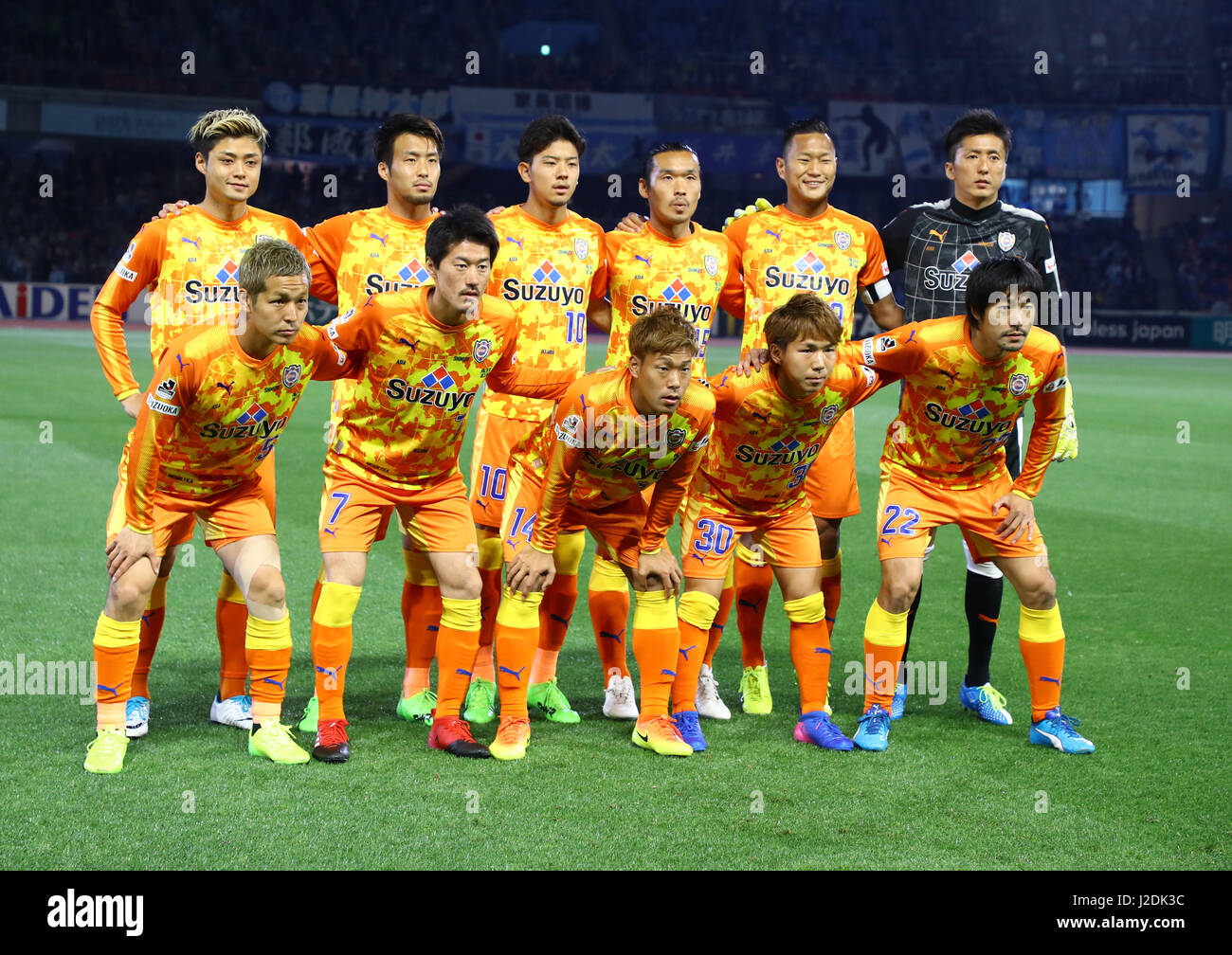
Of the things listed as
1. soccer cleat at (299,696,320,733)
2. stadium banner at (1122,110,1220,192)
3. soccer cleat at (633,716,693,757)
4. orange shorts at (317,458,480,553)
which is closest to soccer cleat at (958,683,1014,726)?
soccer cleat at (633,716,693,757)

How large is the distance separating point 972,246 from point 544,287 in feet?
6.18

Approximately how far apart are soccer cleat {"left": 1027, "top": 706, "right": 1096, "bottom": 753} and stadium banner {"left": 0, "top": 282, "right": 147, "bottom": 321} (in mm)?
28076

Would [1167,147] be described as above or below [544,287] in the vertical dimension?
above

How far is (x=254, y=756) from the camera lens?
4.70 m

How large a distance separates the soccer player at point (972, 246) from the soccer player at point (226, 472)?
257 centimetres

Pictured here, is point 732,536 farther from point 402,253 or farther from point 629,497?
point 402,253

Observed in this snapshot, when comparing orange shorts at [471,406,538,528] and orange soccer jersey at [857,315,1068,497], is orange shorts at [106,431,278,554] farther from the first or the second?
orange soccer jersey at [857,315,1068,497]

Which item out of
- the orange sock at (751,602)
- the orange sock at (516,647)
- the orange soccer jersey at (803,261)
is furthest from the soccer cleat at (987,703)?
the orange sock at (516,647)

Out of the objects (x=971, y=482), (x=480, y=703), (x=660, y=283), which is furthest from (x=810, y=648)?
(x=660, y=283)

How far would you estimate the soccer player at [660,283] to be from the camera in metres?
5.43

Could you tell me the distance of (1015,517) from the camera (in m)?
5.03

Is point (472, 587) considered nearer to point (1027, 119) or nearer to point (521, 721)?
point (521, 721)

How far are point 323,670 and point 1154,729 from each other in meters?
3.23

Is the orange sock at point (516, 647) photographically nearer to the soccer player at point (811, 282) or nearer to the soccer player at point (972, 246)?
the soccer player at point (811, 282)
